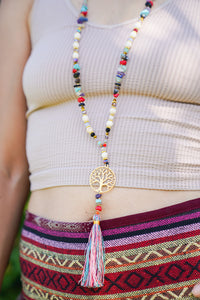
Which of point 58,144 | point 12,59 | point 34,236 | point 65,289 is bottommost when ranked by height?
point 65,289

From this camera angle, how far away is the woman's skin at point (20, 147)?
3.96ft

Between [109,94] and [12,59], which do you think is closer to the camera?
[109,94]

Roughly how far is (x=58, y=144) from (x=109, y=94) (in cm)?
26

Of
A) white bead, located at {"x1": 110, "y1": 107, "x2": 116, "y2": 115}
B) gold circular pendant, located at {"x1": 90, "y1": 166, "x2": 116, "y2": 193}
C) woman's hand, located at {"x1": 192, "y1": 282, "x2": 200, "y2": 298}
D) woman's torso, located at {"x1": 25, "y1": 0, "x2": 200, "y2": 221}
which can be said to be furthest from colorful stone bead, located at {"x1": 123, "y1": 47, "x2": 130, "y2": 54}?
woman's hand, located at {"x1": 192, "y1": 282, "x2": 200, "y2": 298}

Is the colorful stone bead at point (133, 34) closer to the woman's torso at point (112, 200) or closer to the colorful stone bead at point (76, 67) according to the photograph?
the woman's torso at point (112, 200)

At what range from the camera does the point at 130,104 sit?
1.25m

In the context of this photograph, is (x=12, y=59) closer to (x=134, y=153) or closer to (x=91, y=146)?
(x=91, y=146)

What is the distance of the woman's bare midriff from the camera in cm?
115

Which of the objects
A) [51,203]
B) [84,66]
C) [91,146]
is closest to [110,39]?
[84,66]

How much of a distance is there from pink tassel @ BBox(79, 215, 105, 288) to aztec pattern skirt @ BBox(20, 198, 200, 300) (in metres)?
0.02

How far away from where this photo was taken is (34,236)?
4.21 ft

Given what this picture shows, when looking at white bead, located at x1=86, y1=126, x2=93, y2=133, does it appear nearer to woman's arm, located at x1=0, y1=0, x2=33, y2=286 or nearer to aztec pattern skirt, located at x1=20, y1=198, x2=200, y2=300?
aztec pattern skirt, located at x1=20, y1=198, x2=200, y2=300

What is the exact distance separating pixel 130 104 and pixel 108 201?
0.34 meters

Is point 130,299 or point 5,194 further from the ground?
point 5,194
